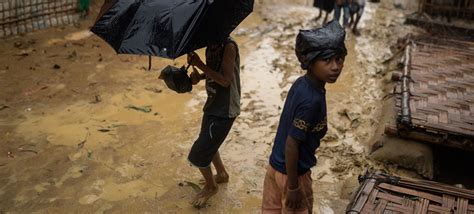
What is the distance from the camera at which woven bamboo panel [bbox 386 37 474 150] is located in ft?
12.5

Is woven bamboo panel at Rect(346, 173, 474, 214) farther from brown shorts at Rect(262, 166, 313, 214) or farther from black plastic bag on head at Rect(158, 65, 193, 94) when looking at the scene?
black plastic bag on head at Rect(158, 65, 193, 94)

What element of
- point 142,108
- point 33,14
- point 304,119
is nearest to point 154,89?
point 142,108

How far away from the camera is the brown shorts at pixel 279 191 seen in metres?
2.38

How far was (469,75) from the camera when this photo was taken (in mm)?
5129

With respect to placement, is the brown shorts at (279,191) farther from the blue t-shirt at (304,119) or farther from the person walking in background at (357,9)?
the person walking in background at (357,9)

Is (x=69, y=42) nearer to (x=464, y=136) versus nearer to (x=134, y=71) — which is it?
(x=134, y=71)

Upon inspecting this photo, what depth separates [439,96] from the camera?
14.8 feet

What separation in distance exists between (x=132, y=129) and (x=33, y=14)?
373 cm

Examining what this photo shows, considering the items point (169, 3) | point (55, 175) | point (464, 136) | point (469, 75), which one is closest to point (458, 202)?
point (464, 136)

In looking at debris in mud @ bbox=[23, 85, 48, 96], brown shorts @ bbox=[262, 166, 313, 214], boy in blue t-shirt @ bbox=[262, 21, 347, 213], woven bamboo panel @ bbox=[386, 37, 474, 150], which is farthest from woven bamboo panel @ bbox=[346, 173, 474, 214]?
debris in mud @ bbox=[23, 85, 48, 96]

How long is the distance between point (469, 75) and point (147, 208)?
423 cm

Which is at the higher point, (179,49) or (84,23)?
(179,49)

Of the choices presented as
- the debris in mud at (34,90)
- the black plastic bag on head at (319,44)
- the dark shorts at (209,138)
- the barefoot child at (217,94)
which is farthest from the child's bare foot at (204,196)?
the debris in mud at (34,90)

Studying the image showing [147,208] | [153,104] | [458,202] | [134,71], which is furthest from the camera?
[134,71]
